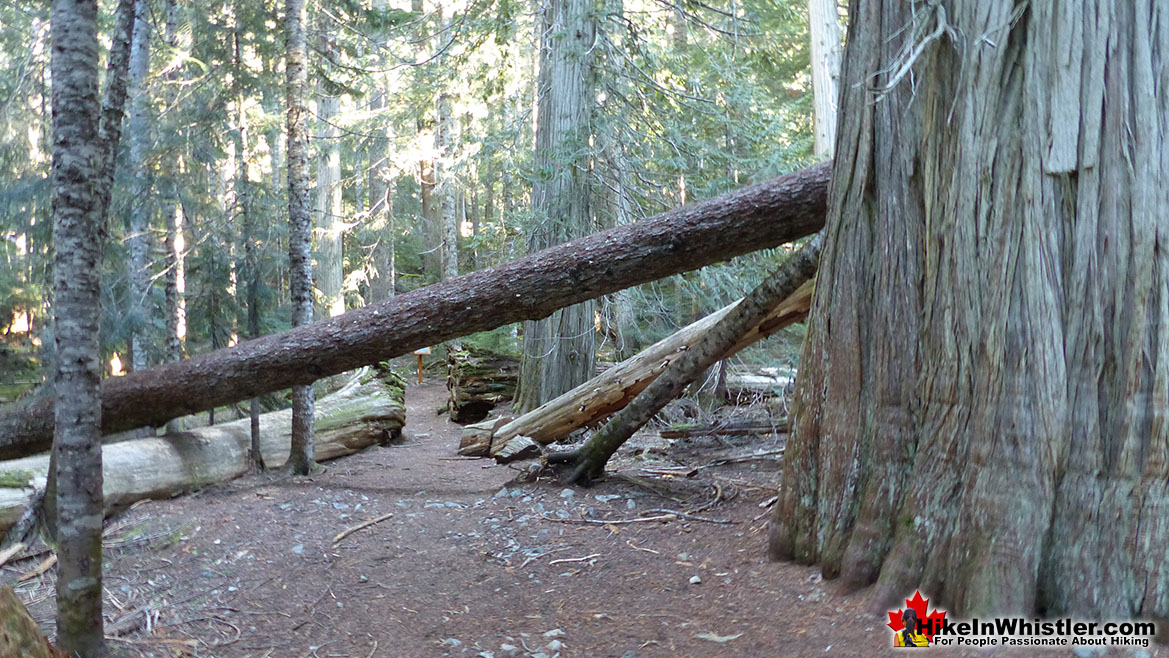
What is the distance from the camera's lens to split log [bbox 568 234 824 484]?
5.72m

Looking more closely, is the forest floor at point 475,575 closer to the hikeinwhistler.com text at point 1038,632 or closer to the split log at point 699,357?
the hikeinwhistler.com text at point 1038,632

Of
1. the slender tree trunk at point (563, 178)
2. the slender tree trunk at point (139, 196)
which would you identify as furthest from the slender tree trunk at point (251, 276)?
the slender tree trunk at point (563, 178)

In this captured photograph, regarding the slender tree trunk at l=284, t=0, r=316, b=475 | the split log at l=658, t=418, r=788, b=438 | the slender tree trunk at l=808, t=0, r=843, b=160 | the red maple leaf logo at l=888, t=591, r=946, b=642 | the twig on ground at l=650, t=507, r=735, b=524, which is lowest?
the twig on ground at l=650, t=507, r=735, b=524

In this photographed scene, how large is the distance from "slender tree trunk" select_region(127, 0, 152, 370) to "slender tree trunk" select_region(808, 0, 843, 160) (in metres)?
9.76

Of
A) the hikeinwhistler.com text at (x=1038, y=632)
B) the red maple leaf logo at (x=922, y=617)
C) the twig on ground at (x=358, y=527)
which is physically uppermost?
the hikeinwhistler.com text at (x=1038, y=632)

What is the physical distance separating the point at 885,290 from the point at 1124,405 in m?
1.23

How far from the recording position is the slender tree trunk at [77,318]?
3523 millimetres

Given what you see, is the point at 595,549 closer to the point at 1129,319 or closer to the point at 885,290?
the point at 885,290

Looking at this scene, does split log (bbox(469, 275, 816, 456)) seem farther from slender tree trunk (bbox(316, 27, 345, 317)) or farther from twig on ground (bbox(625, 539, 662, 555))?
slender tree trunk (bbox(316, 27, 345, 317))

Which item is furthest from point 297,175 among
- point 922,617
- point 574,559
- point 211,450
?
point 922,617

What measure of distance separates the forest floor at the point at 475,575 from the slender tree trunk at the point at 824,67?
6.97 meters

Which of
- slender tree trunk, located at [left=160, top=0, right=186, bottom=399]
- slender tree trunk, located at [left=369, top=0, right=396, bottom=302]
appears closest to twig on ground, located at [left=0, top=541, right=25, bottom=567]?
slender tree trunk, located at [left=160, top=0, right=186, bottom=399]

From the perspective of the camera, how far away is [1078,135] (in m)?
3.02

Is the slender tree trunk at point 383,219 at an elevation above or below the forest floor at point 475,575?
above
